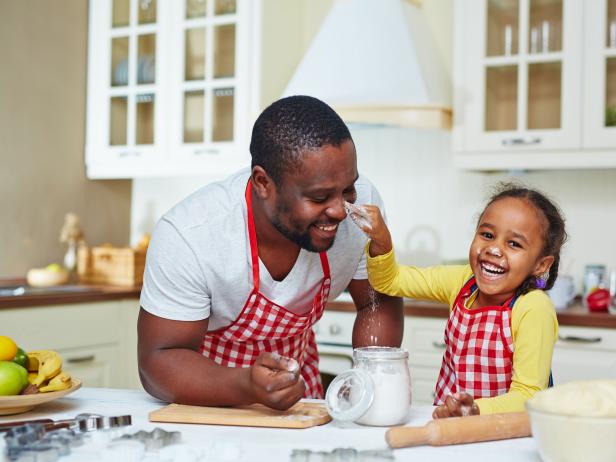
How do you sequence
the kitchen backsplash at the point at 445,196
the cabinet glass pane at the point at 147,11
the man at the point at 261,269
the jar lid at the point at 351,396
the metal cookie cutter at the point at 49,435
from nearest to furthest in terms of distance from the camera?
1. the metal cookie cutter at the point at 49,435
2. the jar lid at the point at 351,396
3. the man at the point at 261,269
4. the kitchen backsplash at the point at 445,196
5. the cabinet glass pane at the point at 147,11

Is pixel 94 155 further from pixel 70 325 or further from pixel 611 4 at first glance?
pixel 611 4

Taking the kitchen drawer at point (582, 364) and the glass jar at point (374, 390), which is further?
the kitchen drawer at point (582, 364)

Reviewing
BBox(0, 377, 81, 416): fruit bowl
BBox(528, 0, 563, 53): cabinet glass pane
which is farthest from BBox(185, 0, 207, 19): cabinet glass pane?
BBox(0, 377, 81, 416): fruit bowl

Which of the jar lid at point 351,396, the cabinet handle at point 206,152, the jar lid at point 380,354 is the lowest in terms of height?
the jar lid at point 351,396

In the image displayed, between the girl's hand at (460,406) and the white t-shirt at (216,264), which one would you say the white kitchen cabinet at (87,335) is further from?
the girl's hand at (460,406)

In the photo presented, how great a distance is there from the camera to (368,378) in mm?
1127

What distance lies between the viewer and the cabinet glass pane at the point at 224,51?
11.2 feet

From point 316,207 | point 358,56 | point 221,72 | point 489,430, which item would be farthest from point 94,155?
point 489,430

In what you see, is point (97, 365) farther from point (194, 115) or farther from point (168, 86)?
point (168, 86)

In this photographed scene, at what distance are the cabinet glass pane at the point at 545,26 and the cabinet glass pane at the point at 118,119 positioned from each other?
1.85m

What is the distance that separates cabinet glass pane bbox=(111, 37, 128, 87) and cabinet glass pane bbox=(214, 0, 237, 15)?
0.51 meters

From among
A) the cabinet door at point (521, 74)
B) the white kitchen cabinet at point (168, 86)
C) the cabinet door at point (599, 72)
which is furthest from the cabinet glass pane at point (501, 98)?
the white kitchen cabinet at point (168, 86)

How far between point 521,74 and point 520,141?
0.88 ft

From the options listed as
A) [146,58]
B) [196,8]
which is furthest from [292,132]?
[146,58]
